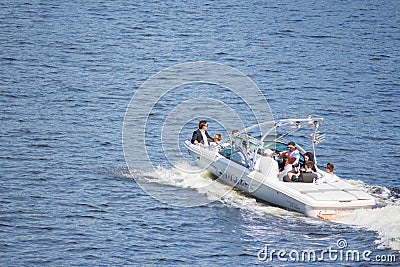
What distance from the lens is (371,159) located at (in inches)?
1383

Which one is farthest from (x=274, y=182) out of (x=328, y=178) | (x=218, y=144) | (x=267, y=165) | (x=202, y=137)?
(x=202, y=137)

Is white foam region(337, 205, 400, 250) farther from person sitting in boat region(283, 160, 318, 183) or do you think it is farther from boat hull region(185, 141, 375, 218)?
person sitting in boat region(283, 160, 318, 183)

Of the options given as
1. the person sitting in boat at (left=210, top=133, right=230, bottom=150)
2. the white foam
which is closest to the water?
the white foam

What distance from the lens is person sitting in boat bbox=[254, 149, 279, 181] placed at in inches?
1157

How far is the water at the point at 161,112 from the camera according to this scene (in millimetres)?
26531

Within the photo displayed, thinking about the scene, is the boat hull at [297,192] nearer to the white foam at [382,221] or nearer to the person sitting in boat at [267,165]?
the person sitting in boat at [267,165]

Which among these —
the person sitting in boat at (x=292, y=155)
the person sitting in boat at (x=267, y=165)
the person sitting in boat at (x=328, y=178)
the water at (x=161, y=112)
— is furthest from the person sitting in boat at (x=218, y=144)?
the person sitting in boat at (x=328, y=178)

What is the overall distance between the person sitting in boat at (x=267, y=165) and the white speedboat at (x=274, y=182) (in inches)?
1.9

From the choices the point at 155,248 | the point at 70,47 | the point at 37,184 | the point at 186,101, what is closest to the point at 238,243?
the point at 155,248

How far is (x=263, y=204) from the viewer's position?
29609 mm

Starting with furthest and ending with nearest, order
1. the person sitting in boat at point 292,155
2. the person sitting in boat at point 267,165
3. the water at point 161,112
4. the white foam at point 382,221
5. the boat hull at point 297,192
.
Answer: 1. the person sitting in boat at point 292,155
2. the person sitting in boat at point 267,165
3. the boat hull at point 297,192
4. the water at point 161,112
5. the white foam at point 382,221

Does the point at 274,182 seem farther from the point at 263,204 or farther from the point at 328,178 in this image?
the point at 328,178

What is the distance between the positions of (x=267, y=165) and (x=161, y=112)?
13507 millimetres

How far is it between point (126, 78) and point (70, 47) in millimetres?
6946
